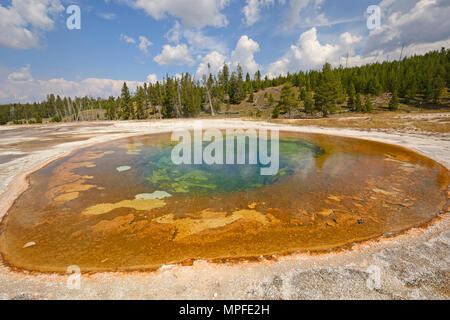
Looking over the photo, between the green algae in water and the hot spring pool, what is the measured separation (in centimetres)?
6

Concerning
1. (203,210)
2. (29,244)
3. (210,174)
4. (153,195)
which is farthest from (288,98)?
(29,244)

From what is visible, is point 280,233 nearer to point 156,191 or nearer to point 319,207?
point 319,207

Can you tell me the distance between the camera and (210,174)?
441 inches

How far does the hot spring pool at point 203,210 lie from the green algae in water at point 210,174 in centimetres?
6

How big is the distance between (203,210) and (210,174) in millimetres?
4222

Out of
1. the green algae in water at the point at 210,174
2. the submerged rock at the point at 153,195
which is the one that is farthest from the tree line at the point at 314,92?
the submerged rock at the point at 153,195

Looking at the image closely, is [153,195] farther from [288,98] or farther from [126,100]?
[126,100]

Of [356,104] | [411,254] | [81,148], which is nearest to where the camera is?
[411,254]

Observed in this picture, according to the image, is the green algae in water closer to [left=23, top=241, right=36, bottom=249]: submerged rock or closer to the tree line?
[left=23, top=241, right=36, bottom=249]: submerged rock

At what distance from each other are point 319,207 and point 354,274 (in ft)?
11.0

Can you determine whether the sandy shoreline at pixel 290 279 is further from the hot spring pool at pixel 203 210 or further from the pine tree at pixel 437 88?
the pine tree at pixel 437 88

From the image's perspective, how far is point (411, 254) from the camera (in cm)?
435
